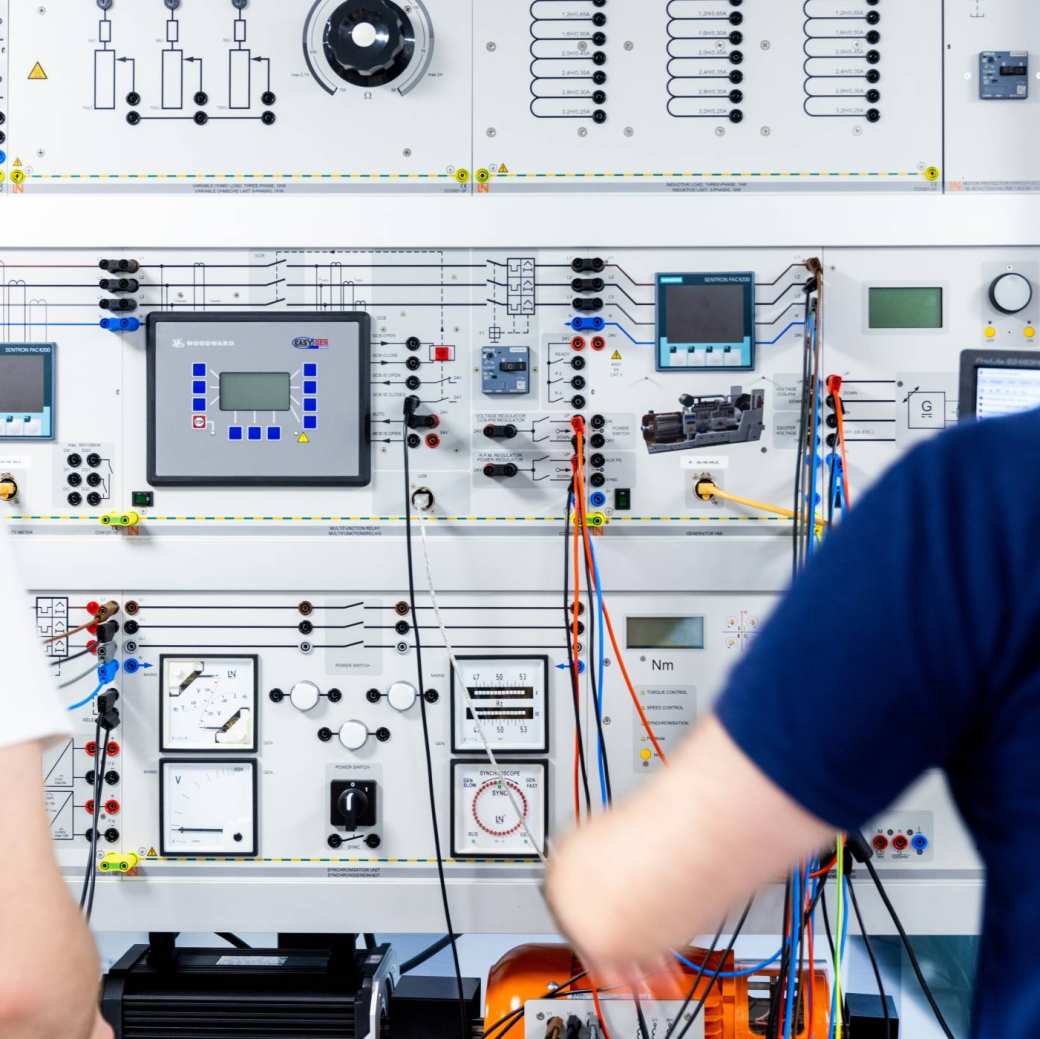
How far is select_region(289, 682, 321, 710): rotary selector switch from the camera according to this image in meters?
1.98

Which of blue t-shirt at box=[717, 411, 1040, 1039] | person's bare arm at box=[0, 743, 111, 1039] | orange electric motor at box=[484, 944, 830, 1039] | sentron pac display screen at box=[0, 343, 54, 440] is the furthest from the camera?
sentron pac display screen at box=[0, 343, 54, 440]

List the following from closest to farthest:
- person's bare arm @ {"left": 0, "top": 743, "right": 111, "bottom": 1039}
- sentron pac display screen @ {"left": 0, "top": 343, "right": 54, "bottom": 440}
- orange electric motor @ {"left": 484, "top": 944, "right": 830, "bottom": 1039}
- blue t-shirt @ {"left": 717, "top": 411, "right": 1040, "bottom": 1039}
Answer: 1. blue t-shirt @ {"left": 717, "top": 411, "right": 1040, "bottom": 1039}
2. person's bare arm @ {"left": 0, "top": 743, "right": 111, "bottom": 1039}
3. orange electric motor @ {"left": 484, "top": 944, "right": 830, "bottom": 1039}
4. sentron pac display screen @ {"left": 0, "top": 343, "right": 54, "bottom": 440}

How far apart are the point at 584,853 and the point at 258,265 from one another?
5.29 feet

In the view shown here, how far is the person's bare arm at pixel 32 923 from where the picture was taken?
84 cm

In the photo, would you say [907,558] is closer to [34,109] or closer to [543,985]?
[543,985]

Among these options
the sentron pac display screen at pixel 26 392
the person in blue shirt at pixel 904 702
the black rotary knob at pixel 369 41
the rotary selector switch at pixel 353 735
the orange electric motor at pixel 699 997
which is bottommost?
the orange electric motor at pixel 699 997

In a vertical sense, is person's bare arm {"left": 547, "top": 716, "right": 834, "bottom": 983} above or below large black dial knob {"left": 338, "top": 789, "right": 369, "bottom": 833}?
above

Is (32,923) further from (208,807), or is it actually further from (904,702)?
(208,807)

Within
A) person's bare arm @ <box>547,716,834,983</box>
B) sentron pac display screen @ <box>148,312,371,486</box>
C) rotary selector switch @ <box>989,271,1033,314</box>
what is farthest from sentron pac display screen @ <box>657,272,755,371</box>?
person's bare arm @ <box>547,716,834,983</box>

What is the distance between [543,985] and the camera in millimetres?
1984

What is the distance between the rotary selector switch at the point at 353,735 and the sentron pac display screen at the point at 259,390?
1.64 feet

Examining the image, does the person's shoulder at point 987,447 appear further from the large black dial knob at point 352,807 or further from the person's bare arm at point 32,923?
the large black dial knob at point 352,807

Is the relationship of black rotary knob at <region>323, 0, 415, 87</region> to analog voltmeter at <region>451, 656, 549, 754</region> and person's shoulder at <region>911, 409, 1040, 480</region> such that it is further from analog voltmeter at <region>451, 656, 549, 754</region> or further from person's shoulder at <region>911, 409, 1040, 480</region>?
person's shoulder at <region>911, 409, 1040, 480</region>

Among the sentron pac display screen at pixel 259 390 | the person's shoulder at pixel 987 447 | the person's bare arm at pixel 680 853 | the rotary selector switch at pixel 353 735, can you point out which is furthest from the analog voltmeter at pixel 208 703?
the person's shoulder at pixel 987 447
